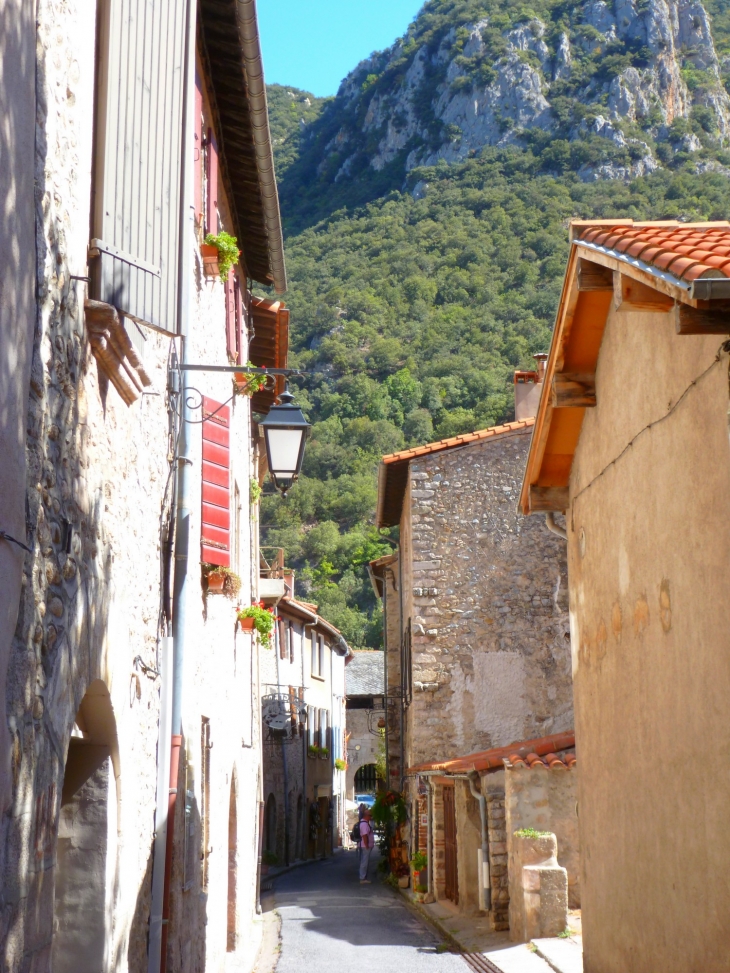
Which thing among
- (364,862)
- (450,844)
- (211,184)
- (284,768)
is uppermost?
(211,184)

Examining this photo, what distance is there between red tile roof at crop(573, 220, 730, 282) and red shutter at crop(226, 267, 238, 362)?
4717mm

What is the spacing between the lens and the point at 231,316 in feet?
38.2

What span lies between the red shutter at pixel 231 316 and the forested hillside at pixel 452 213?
45840 millimetres

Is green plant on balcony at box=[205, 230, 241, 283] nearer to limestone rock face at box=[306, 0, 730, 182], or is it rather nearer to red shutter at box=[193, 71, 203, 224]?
red shutter at box=[193, 71, 203, 224]

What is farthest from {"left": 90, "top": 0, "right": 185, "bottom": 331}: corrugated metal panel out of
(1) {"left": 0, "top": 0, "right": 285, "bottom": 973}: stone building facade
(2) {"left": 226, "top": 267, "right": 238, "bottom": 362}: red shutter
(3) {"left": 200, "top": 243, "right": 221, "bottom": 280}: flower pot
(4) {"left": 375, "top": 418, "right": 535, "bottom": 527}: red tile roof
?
(4) {"left": 375, "top": 418, "right": 535, "bottom": 527}: red tile roof

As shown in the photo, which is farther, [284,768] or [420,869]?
[284,768]

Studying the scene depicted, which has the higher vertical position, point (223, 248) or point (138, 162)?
point (223, 248)

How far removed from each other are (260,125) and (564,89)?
81.2 m

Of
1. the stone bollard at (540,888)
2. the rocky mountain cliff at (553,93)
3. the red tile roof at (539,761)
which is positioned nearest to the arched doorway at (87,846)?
the stone bollard at (540,888)

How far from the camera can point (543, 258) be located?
70.6m

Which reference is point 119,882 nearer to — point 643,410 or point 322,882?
point 643,410

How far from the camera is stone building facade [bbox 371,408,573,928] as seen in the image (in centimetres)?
1802

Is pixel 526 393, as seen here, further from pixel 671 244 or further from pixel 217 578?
pixel 671 244

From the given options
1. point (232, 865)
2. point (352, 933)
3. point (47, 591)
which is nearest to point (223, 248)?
point (47, 591)
